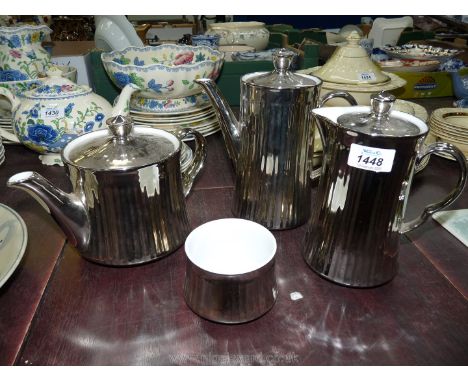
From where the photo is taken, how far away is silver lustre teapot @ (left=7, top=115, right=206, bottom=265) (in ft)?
1.51

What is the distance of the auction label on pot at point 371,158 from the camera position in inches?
16.3

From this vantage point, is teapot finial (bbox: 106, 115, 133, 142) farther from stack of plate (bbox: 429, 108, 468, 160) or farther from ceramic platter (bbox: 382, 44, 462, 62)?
ceramic platter (bbox: 382, 44, 462, 62)

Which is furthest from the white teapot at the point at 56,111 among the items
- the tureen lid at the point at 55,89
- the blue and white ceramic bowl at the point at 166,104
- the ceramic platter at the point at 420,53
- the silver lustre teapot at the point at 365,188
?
the ceramic platter at the point at 420,53

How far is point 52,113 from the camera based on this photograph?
0.75m

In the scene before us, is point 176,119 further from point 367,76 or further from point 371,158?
point 371,158

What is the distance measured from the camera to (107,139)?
1.66 ft

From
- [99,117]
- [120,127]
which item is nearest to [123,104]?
[99,117]

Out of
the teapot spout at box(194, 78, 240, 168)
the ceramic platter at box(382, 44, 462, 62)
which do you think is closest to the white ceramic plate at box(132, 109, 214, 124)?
the teapot spout at box(194, 78, 240, 168)

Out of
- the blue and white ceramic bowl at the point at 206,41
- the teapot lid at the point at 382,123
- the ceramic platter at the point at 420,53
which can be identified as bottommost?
the ceramic platter at the point at 420,53

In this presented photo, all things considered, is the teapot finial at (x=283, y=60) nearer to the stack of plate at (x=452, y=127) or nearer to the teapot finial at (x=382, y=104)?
the teapot finial at (x=382, y=104)

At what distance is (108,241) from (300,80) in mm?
330

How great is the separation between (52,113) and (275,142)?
447mm

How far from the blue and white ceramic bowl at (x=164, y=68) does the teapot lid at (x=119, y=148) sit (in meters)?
0.32

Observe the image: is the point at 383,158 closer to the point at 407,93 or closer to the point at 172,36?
the point at 407,93
